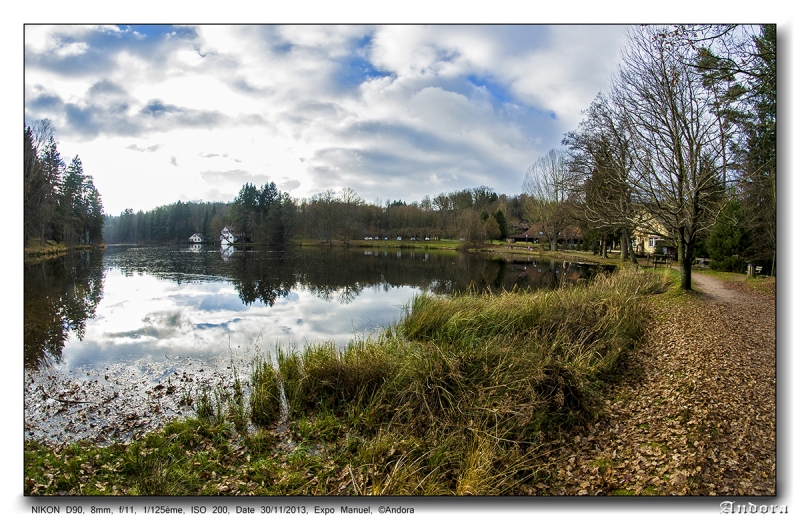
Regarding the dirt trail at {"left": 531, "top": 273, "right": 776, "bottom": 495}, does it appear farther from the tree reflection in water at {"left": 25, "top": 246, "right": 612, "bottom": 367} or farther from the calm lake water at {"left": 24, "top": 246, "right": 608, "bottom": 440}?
the tree reflection in water at {"left": 25, "top": 246, "right": 612, "bottom": 367}

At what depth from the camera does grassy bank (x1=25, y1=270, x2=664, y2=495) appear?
382 centimetres

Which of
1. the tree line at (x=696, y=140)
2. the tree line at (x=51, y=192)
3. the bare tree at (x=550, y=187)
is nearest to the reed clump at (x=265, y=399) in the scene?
the tree line at (x=51, y=192)

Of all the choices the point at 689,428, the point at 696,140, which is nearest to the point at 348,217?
the point at 696,140

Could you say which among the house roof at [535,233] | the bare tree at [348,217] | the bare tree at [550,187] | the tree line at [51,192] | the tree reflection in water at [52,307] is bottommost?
the tree reflection in water at [52,307]

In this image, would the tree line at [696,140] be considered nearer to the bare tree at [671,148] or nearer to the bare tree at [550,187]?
the bare tree at [671,148]

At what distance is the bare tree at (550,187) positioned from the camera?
25.3 m

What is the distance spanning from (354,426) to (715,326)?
24.1ft

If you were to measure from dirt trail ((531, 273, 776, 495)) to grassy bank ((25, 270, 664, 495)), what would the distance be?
0.38m

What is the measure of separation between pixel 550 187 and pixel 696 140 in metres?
21.0

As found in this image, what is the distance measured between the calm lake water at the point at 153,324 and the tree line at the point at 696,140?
3855 mm

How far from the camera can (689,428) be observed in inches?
172

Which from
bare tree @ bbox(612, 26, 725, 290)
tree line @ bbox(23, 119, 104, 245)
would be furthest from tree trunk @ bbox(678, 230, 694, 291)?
tree line @ bbox(23, 119, 104, 245)

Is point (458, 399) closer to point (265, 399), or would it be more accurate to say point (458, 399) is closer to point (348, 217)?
point (265, 399)

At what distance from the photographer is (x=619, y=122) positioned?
12.6m
